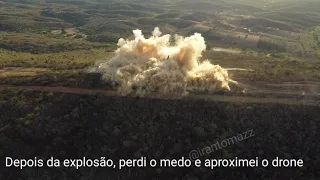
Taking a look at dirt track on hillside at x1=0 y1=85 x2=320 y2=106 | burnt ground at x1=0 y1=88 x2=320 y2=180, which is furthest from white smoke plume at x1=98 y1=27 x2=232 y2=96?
burnt ground at x1=0 y1=88 x2=320 y2=180

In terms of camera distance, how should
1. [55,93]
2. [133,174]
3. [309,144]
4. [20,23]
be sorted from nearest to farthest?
1. [133,174]
2. [309,144]
3. [55,93]
4. [20,23]

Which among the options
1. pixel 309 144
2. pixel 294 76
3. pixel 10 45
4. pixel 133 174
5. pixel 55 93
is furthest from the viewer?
pixel 10 45

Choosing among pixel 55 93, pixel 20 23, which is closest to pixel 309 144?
pixel 55 93

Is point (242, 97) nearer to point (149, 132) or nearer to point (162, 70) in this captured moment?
point (162, 70)

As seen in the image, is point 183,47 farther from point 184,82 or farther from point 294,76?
point 294,76

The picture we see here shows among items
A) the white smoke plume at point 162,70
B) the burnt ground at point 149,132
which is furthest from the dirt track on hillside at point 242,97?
the white smoke plume at point 162,70

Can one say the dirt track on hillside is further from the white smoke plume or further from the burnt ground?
the white smoke plume
